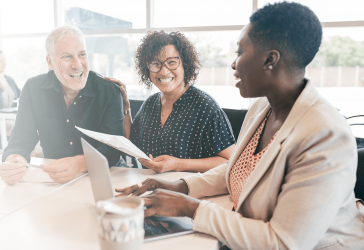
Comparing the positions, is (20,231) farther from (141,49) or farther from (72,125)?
(141,49)

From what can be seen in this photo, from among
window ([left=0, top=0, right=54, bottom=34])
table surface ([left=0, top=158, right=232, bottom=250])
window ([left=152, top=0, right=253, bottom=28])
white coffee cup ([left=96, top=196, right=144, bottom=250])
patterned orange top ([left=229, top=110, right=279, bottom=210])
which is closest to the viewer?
white coffee cup ([left=96, top=196, right=144, bottom=250])

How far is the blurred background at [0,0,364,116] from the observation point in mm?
2982

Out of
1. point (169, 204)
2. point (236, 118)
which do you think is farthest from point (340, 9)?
point (169, 204)

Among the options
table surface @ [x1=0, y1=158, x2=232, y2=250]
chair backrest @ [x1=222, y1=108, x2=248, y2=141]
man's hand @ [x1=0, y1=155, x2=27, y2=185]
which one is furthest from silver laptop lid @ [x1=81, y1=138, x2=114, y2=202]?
chair backrest @ [x1=222, y1=108, x2=248, y2=141]

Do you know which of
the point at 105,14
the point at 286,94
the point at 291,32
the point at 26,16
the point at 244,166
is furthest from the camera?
the point at 26,16

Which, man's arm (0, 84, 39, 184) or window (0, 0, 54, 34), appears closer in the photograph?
man's arm (0, 84, 39, 184)

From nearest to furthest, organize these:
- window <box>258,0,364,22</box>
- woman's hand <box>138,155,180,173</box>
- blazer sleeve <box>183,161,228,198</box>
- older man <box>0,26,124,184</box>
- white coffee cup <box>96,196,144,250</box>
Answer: white coffee cup <box>96,196,144,250</box> < blazer sleeve <box>183,161,228,198</box> < woman's hand <box>138,155,180,173</box> < older man <box>0,26,124,184</box> < window <box>258,0,364,22</box>

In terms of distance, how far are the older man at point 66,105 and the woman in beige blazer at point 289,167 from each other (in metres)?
1.01

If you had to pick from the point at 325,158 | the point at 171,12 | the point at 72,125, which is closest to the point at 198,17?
the point at 171,12

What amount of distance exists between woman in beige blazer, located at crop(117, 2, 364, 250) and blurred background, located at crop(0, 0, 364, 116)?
1.61 m

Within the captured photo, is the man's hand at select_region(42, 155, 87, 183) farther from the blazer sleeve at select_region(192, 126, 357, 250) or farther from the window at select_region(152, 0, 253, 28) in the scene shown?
the window at select_region(152, 0, 253, 28)

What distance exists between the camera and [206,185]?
44.7 inches

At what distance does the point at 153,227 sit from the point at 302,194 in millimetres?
449

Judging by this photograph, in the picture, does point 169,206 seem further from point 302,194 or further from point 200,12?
point 200,12
